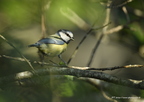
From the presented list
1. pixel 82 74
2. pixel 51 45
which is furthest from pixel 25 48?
pixel 82 74

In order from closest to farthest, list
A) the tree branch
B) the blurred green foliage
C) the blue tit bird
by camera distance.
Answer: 1. the blurred green foliage
2. the tree branch
3. the blue tit bird

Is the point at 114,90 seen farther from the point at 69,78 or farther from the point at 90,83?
the point at 69,78

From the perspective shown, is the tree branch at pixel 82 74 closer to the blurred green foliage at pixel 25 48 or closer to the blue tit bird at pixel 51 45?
the blurred green foliage at pixel 25 48

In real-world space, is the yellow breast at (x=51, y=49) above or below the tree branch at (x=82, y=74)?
above

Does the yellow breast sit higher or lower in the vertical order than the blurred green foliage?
higher

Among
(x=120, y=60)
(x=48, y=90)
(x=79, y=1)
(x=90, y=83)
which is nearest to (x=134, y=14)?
(x=120, y=60)

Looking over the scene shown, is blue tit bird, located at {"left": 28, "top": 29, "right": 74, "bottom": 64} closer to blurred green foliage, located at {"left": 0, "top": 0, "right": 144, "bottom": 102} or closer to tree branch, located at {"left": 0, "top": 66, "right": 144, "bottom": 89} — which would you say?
blurred green foliage, located at {"left": 0, "top": 0, "right": 144, "bottom": 102}

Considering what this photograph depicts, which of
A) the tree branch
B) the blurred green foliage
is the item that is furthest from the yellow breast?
the tree branch

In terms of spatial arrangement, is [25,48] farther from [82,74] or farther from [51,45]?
[82,74]

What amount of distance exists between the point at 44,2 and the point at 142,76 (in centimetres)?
208

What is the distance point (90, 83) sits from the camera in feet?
8.38

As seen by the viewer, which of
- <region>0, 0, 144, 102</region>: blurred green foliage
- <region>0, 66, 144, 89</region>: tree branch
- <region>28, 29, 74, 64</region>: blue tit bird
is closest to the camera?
<region>0, 0, 144, 102</region>: blurred green foliage

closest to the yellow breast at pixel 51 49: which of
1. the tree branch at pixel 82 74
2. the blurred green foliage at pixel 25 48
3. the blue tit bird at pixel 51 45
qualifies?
the blue tit bird at pixel 51 45

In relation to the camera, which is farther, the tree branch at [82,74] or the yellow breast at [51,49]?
the yellow breast at [51,49]
